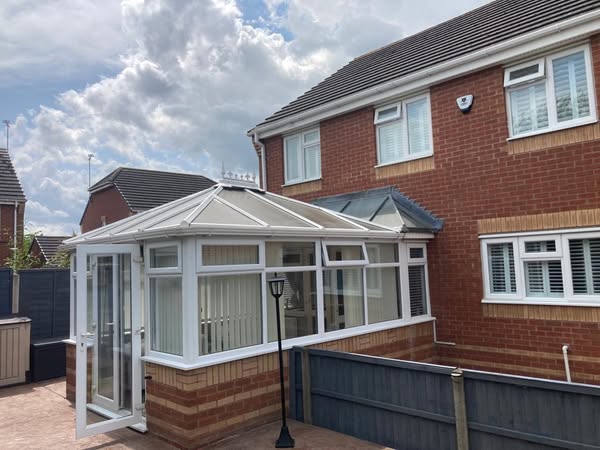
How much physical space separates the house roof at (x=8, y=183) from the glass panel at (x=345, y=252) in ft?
58.0

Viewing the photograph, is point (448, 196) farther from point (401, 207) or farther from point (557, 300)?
point (557, 300)

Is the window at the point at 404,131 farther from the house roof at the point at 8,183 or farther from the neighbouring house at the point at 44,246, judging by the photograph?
the neighbouring house at the point at 44,246

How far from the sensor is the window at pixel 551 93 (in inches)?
268

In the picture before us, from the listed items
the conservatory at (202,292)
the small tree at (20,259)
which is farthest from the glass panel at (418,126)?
the small tree at (20,259)

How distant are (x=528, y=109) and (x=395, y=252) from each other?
3.22 m

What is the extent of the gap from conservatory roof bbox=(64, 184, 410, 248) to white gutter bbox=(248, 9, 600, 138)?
116 inches

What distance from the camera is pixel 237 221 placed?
5.69m

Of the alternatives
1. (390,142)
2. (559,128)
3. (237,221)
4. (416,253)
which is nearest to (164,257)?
(237,221)

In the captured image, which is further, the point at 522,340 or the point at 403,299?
the point at 403,299

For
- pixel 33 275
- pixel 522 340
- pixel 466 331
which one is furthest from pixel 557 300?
pixel 33 275

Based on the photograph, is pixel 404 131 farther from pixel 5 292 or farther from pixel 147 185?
pixel 147 185

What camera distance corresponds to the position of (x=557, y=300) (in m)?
6.96

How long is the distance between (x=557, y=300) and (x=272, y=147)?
24.2 feet

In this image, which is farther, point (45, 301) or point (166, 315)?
point (45, 301)
